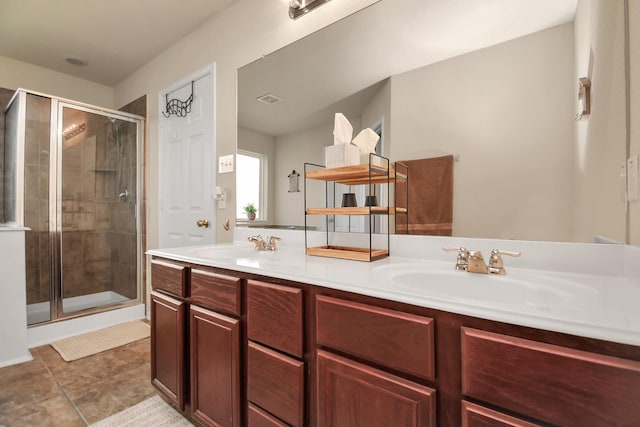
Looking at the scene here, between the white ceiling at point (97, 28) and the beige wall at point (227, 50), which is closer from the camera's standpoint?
the beige wall at point (227, 50)

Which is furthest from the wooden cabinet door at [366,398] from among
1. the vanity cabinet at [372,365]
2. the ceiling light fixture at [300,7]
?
the ceiling light fixture at [300,7]

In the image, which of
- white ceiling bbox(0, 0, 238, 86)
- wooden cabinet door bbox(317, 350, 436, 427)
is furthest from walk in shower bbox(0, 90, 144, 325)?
wooden cabinet door bbox(317, 350, 436, 427)

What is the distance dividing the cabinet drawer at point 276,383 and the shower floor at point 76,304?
253cm

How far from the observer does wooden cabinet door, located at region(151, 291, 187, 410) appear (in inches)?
54.6

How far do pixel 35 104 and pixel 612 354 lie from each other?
3757mm

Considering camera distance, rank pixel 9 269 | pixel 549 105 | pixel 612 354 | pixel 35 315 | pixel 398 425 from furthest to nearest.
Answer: pixel 35 315, pixel 9 269, pixel 549 105, pixel 398 425, pixel 612 354

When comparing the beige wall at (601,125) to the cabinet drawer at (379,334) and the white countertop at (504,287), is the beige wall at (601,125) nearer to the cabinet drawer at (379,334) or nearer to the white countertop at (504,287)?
the white countertop at (504,287)

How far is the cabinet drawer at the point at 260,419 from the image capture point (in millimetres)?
1023

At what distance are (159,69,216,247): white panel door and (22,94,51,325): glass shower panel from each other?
93 centimetres

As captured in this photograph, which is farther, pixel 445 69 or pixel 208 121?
pixel 208 121

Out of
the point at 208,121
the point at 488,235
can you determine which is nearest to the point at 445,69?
the point at 488,235

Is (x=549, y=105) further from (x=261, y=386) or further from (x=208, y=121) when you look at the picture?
(x=208, y=121)

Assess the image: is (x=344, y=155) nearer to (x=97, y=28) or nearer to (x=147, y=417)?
(x=147, y=417)

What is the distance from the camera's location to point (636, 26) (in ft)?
2.68
